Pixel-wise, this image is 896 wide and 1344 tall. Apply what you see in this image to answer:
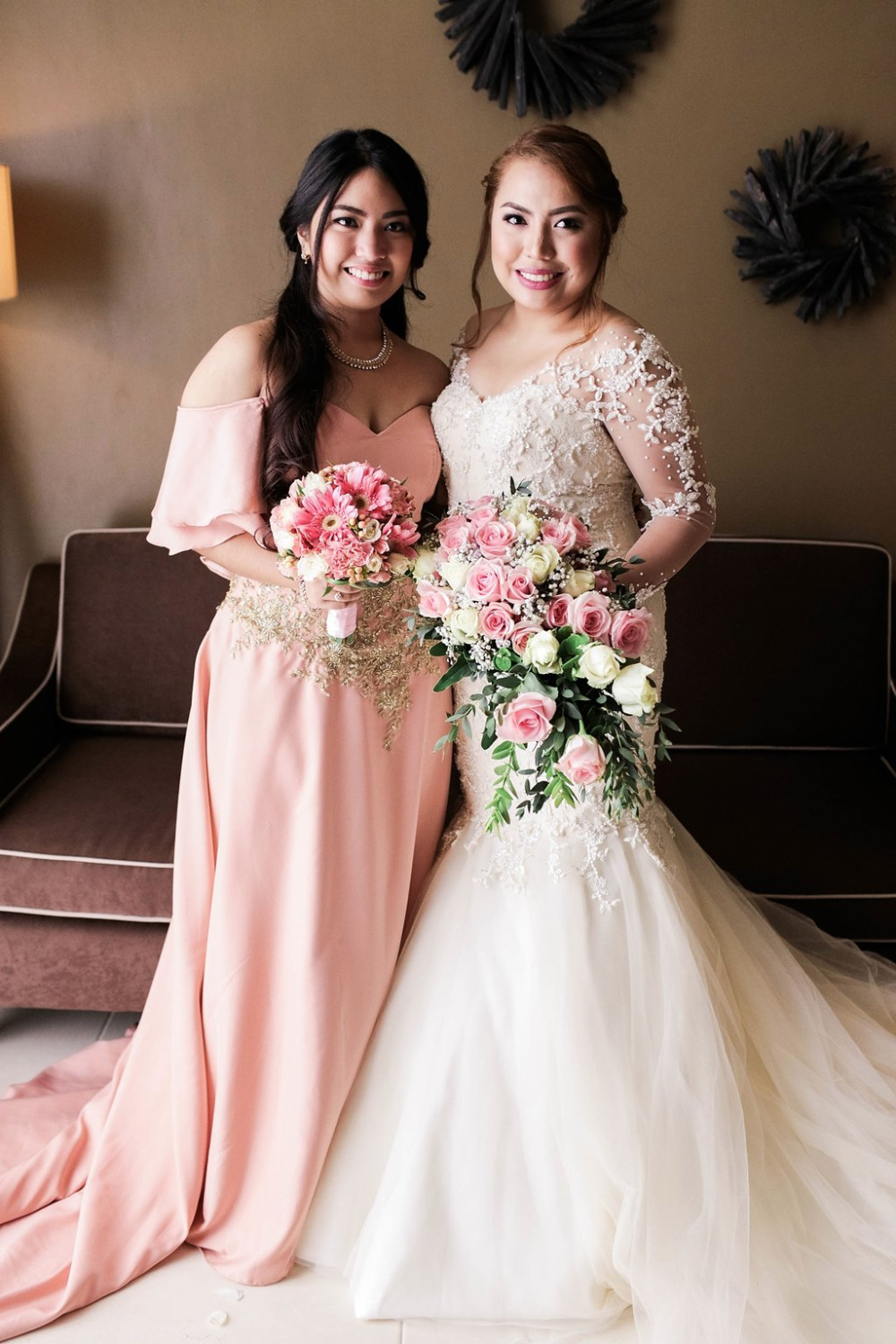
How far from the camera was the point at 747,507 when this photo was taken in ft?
11.3

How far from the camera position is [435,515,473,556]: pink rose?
161cm

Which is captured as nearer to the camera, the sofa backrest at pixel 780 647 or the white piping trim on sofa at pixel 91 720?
the sofa backrest at pixel 780 647

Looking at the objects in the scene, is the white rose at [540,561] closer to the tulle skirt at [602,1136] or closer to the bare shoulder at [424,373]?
the tulle skirt at [602,1136]

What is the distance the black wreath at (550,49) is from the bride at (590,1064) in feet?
4.69

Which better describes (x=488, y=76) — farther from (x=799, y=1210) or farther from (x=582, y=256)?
(x=799, y=1210)

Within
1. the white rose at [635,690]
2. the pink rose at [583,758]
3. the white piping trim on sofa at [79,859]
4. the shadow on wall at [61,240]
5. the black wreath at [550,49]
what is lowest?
the white piping trim on sofa at [79,859]

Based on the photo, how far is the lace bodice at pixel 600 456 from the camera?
6.19ft

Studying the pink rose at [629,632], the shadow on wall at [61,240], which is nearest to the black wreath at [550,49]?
the shadow on wall at [61,240]

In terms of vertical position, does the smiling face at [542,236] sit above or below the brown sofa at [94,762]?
above

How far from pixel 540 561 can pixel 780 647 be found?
1.82 meters

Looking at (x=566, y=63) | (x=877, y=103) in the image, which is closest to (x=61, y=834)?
(x=566, y=63)

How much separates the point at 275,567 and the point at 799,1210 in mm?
1419

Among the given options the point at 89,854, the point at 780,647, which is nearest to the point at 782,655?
the point at 780,647

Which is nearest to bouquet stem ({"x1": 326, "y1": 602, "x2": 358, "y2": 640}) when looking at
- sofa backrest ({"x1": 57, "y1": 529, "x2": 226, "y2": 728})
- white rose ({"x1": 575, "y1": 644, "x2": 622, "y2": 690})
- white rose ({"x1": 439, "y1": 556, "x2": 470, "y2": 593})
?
white rose ({"x1": 439, "y1": 556, "x2": 470, "y2": 593})
